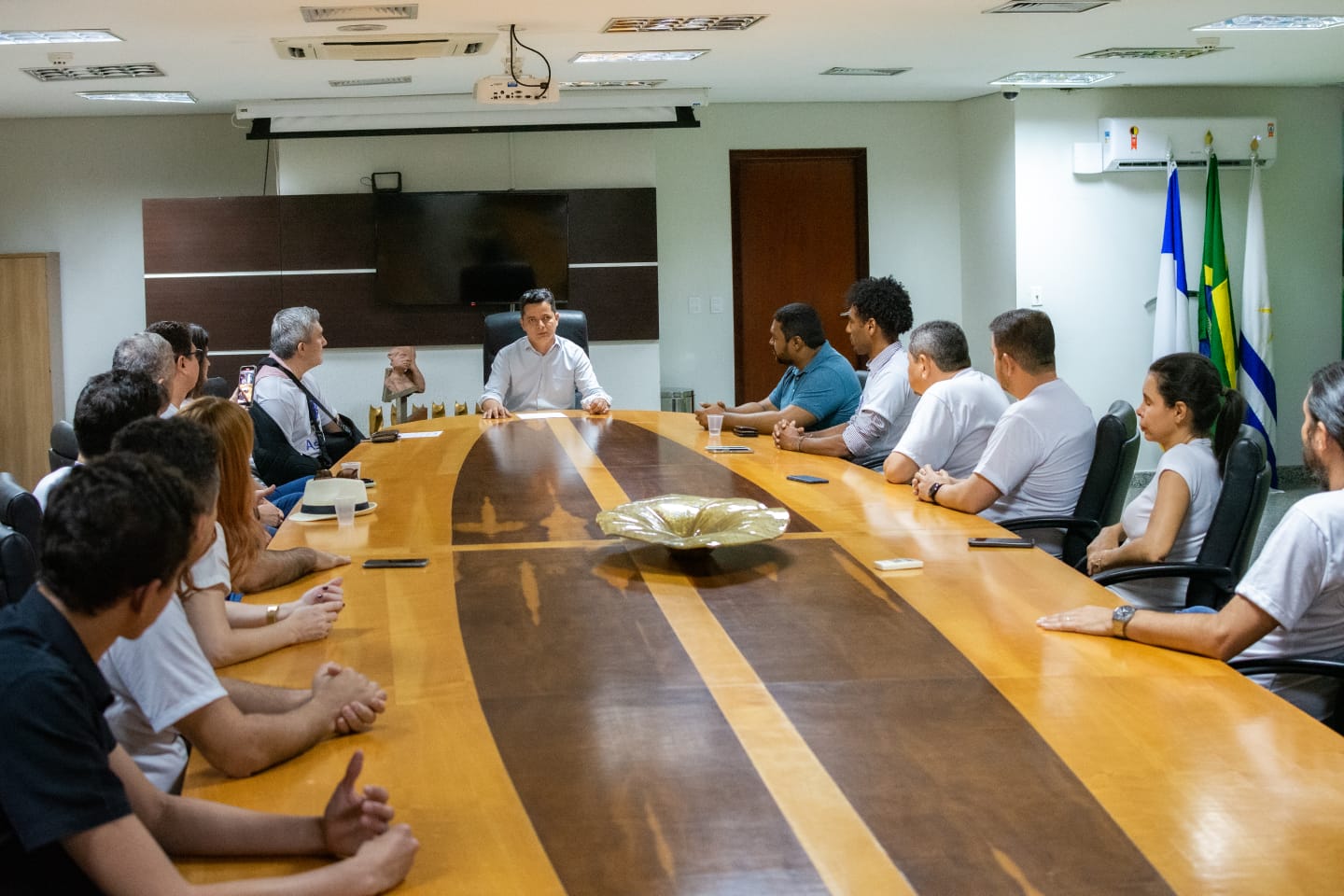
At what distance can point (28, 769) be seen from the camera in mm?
1220

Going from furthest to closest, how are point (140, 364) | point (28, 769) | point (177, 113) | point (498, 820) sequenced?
point (177, 113)
point (140, 364)
point (498, 820)
point (28, 769)

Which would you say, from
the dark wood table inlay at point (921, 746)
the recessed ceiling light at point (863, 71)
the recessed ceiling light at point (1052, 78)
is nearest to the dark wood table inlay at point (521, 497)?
the dark wood table inlay at point (921, 746)

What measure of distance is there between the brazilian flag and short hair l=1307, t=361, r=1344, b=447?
252 inches

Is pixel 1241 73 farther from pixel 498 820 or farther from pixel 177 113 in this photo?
pixel 498 820

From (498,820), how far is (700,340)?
751 cm

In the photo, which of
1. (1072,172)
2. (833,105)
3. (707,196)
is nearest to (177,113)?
(707,196)

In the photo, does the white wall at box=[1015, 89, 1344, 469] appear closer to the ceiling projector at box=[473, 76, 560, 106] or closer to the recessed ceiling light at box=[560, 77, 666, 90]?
the recessed ceiling light at box=[560, 77, 666, 90]

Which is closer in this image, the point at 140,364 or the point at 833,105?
the point at 140,364

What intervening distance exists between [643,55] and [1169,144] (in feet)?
Answer: 11.9

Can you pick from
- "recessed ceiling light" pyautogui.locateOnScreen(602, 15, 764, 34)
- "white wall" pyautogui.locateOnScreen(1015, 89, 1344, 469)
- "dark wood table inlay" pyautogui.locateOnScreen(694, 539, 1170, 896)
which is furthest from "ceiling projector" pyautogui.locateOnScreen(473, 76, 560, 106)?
"dark wood table inlay" pyautogui.locateOnScreen(694, 539, 1170, 896)

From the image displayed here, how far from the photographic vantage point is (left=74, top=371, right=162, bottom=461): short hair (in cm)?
260

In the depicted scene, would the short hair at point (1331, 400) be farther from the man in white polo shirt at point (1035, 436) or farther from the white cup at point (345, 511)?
the white cup at point (345, 511)

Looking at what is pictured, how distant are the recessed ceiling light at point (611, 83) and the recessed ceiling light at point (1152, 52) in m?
2.46

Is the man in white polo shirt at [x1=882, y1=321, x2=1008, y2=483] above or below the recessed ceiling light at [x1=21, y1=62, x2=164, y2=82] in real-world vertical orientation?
below
